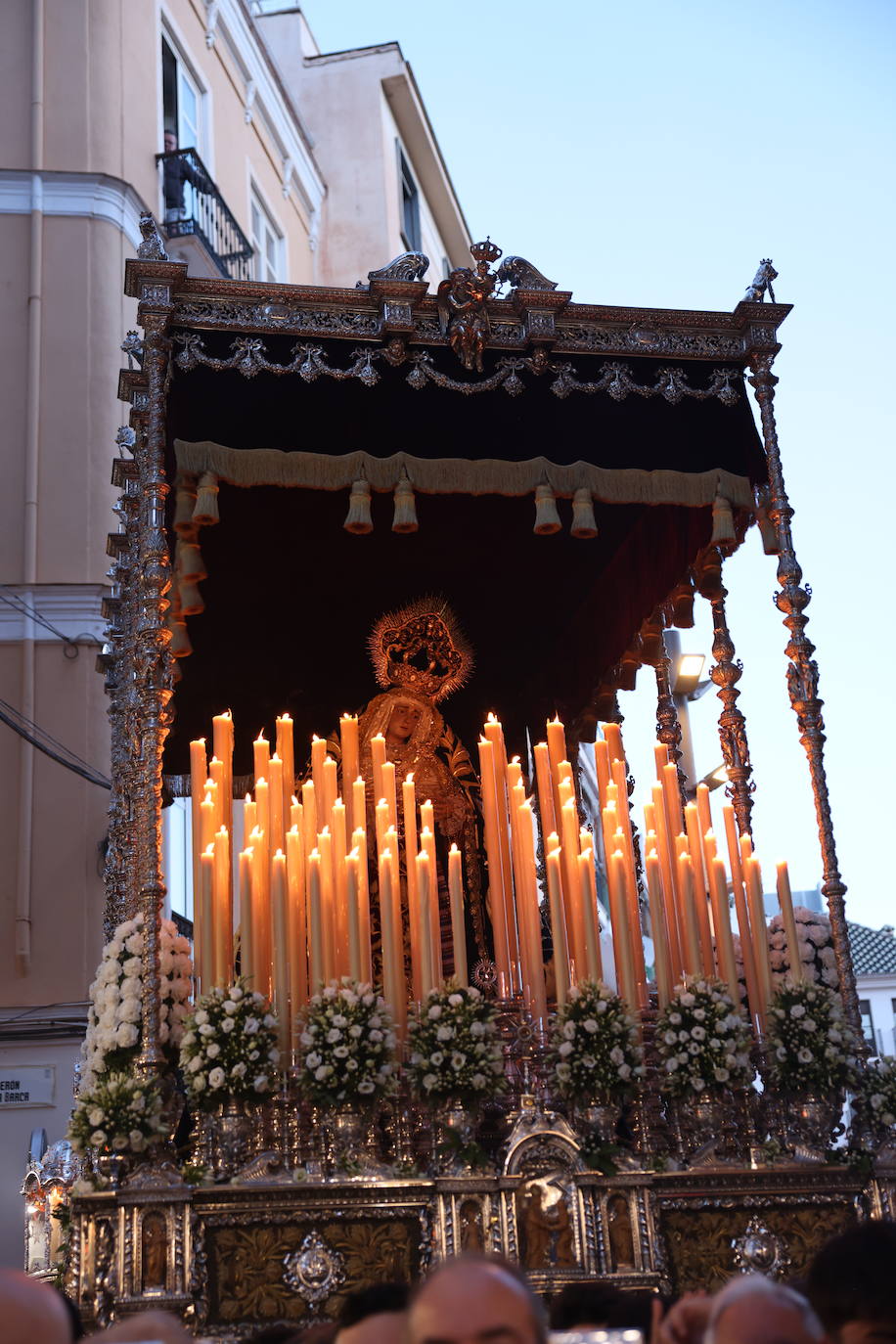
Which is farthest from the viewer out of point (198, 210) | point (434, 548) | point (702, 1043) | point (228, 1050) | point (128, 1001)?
point (198, 210)

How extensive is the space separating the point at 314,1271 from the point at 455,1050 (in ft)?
2.75

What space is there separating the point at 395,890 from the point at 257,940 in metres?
0.55

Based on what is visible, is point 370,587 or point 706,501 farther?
point 370,587

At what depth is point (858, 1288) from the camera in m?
2.07

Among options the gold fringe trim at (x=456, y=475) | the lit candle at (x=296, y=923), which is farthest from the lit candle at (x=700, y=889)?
the lit candle at (x=296, y=923)

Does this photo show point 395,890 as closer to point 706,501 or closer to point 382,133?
point 706,501

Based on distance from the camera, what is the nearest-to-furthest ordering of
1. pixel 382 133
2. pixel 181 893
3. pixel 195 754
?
1. pixel 195 754
2. pixel 181 893
3. pixel 382 133

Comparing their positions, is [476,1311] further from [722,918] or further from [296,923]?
[722,918]

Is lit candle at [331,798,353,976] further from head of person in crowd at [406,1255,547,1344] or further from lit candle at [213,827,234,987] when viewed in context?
head of person in crowd at [406,1255,547,1344]

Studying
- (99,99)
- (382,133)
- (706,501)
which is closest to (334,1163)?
(706,501)

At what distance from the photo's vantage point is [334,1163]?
4984 millimetres

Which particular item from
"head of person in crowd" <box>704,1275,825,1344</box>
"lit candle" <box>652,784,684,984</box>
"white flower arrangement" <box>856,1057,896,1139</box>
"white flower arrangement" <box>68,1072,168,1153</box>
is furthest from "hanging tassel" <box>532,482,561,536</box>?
"head of person in crowd" <box>704,1275,825,1344</box>

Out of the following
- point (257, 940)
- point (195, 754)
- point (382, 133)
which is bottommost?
point (257, 940)

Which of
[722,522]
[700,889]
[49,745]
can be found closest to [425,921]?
[700,889]
